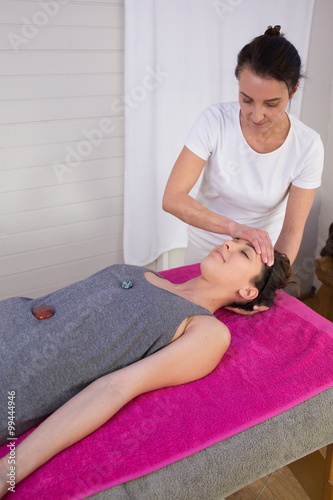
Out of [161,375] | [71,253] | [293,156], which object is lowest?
[71,253]

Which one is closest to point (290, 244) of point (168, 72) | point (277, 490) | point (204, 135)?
point (204, 135)

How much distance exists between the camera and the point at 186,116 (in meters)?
2.63

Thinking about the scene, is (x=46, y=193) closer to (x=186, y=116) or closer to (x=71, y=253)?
(x=71, y=253)

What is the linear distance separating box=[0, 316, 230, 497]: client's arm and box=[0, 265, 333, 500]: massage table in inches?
1.3

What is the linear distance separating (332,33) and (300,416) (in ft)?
8.06

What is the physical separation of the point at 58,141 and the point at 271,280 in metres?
1.39

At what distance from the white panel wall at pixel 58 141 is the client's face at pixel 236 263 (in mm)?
1214

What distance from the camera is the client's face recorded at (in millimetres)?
1624

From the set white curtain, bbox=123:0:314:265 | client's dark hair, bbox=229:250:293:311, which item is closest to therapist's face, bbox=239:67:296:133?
client's dark hair, bbox=229:250:293:311

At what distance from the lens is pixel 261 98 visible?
1540mm

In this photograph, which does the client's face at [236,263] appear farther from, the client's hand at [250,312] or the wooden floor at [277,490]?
the wooden floor at [277,490]

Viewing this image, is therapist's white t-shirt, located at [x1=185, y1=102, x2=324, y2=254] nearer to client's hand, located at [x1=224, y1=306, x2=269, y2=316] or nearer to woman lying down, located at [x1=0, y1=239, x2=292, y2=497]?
woman lying down, located at [x1=0, y1=239, x2=292, y2=497]

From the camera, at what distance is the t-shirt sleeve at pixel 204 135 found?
1766mm

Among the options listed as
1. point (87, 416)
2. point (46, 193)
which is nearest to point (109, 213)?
point (46, 193)
